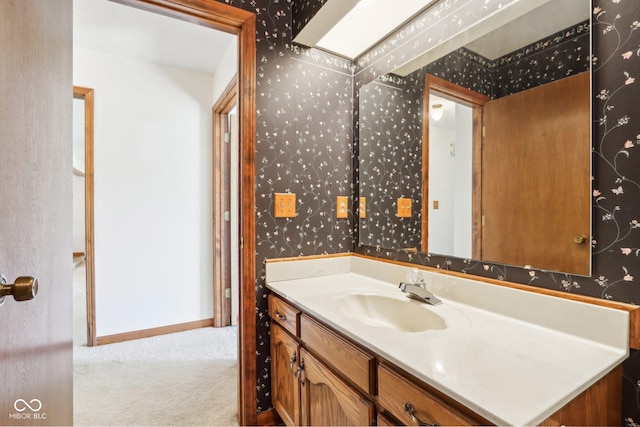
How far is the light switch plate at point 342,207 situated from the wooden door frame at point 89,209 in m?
2.08

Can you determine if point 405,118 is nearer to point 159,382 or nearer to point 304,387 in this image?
point 304,387

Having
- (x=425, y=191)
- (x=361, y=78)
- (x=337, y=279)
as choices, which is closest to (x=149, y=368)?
(x=337, y=279)

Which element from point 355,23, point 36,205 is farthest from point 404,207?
point 36,205

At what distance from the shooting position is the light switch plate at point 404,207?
1546 millimetres

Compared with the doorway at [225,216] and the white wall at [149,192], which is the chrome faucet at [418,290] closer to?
the doorway at [225,216]

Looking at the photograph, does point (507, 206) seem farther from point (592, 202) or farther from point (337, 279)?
point (337, 279)

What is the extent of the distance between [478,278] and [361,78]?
126 cm

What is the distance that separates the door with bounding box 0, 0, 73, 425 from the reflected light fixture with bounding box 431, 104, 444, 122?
4.55ft

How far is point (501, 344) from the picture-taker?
0.82m

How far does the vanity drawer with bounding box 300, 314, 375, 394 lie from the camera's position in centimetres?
87

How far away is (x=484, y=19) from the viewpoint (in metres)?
1.14

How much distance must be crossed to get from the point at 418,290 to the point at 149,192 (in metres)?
2.46

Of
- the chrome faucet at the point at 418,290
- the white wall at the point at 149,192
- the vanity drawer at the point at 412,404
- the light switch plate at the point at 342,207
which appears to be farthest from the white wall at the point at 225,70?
the vanity drawer at the point at 412,404

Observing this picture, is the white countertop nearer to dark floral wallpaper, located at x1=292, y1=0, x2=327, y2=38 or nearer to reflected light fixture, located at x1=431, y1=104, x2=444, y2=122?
reflected light fixture, located at x1=431, y1=104, x2=444, y2=122
